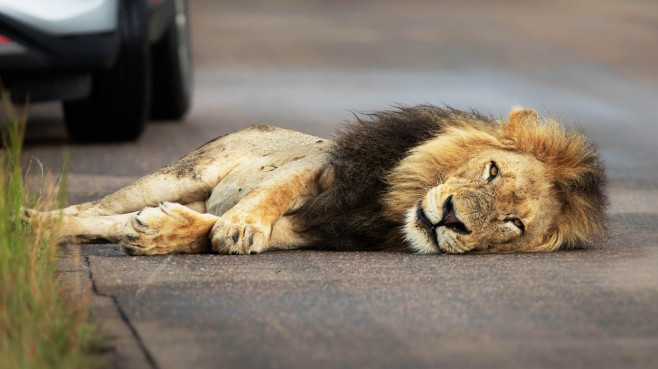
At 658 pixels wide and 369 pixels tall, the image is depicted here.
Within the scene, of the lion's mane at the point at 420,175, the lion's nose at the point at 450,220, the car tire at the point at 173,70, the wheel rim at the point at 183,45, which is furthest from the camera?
the wheel rim at the point at 183,45

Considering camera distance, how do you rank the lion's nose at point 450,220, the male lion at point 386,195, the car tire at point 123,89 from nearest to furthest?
the lion's nose at point 450,220 → the male lion at point 386,195 → the car tire at point 123,89

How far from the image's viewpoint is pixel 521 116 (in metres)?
5.10

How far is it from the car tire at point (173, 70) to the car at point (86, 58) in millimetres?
442

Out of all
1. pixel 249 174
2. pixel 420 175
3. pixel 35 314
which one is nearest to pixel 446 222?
pixel 420 175

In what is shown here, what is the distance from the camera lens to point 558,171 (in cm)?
500

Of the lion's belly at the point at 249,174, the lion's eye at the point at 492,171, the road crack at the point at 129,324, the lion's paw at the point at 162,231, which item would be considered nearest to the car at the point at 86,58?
the lion's belly at the point at 249,174

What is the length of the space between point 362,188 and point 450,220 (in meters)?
0.58

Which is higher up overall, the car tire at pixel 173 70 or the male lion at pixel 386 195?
the male lion at pixel 386 195

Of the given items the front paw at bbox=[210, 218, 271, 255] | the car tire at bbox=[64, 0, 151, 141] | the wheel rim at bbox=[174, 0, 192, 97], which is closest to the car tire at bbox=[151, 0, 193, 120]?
the wheel rim at bbox=[174, 0, 192, 97]

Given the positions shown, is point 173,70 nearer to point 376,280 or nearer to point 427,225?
point 427,225

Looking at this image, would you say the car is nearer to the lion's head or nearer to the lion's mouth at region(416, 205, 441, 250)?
the lion's head

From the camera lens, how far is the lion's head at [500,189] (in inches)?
188

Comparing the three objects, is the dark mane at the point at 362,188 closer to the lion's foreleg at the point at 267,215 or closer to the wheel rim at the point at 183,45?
the lion's foreleg at the point at 267,215

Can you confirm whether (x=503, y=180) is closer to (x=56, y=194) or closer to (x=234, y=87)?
(x=56, y=194)
